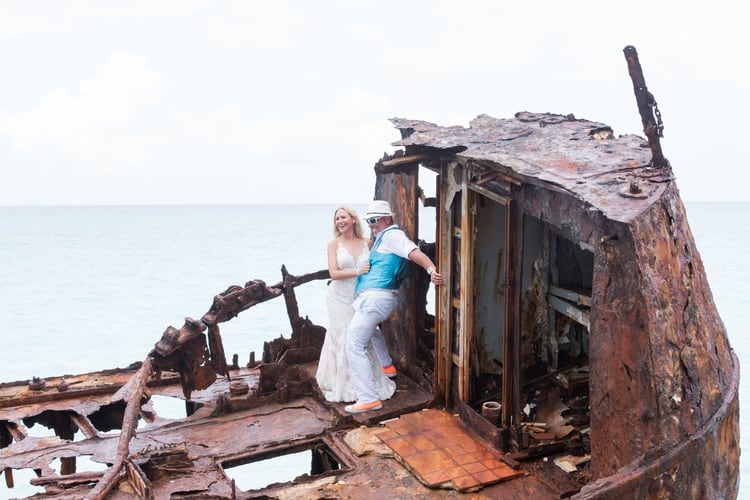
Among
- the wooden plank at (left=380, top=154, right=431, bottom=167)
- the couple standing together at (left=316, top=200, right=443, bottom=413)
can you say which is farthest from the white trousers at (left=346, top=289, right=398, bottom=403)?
the wooden plank at (left=380, top=154, right=431, bottom=167)

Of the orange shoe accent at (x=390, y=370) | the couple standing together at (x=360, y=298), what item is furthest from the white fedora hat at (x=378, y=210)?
the orange shoe accent at (x=390, y=370)

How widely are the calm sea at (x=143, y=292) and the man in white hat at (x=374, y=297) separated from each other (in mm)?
16236

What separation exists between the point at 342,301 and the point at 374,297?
41 cm

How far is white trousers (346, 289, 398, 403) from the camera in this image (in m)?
7.88

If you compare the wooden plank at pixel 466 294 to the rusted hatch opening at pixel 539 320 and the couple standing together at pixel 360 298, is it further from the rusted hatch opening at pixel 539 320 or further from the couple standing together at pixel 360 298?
the couple standing together at pixel 360 298

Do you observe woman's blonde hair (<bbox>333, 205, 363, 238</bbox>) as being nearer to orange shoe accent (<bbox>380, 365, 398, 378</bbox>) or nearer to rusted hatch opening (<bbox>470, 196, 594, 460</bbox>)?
rusted hatch opening (<bbox>470, 196, 594, 460</bbox>)

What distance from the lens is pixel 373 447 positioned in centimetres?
711

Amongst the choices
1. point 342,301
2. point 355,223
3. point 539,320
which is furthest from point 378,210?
point 539,320

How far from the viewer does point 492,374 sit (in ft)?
26.9

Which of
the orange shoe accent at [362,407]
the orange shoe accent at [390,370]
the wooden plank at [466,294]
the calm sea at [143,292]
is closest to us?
the wooden plank at [466,294]

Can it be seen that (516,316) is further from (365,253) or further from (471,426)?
(365,253)

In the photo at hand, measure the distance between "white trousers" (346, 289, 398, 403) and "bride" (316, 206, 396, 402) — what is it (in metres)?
0.19

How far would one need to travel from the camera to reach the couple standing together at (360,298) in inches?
310

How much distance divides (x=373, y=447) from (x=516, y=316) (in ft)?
5.51
